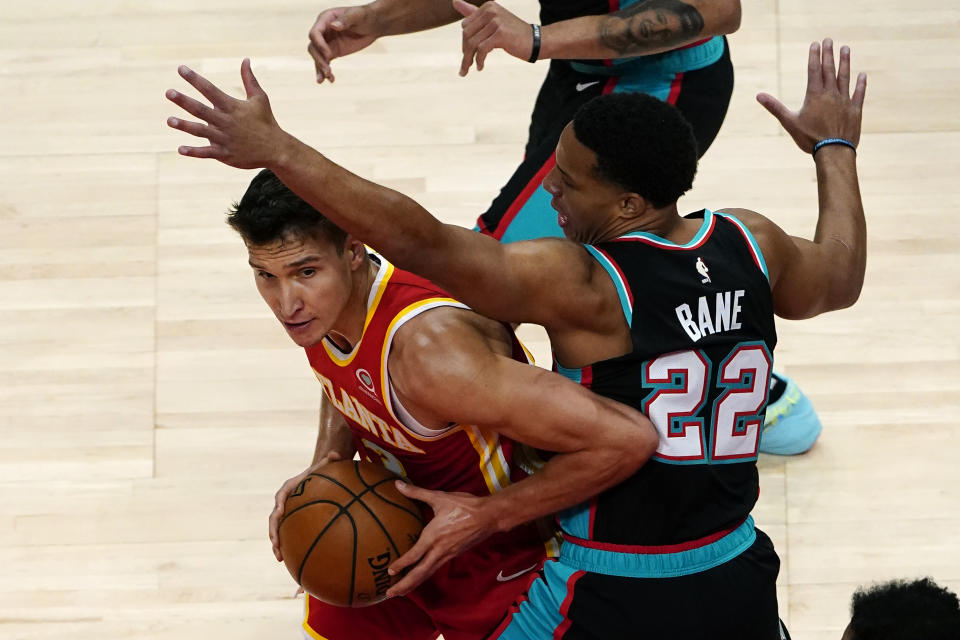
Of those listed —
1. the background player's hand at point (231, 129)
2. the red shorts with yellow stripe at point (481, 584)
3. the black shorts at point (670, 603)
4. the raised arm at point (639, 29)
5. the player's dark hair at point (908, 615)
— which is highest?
the background player's hand at point (231, 129)

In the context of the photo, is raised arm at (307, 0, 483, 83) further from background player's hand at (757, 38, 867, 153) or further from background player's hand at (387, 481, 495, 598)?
background player's hand at (387, 481, 495, 598)

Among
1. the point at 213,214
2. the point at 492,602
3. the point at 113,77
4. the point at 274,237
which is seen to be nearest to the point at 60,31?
the point at 113,77

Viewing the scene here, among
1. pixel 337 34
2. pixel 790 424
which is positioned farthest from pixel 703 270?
pixel 790 424

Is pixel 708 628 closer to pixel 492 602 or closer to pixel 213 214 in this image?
pixel 492 602

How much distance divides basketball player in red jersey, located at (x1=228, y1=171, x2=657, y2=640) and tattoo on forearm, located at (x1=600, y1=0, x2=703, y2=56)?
905 millimetres

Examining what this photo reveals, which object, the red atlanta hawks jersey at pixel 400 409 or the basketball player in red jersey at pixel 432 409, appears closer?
the basketball player in red jersey at pixel 432 409

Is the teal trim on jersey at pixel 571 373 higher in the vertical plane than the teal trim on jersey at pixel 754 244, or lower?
lower

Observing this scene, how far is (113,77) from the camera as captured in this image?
17.6 ft

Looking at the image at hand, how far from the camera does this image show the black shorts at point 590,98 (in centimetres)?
334

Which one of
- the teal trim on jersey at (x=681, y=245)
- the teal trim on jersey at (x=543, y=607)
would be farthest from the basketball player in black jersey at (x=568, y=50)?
the teal trim on jersey at (x=543, y=607)

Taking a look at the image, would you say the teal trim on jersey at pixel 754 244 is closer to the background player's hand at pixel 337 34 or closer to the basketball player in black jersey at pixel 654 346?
the basketball player in black jersey at pixel 654 346

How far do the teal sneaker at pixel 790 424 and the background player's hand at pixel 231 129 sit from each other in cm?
240

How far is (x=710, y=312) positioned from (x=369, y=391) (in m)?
0.77

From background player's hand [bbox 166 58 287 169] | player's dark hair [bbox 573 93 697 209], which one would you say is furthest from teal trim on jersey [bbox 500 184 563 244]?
background player's hand [bbox 166 58 287 169]
